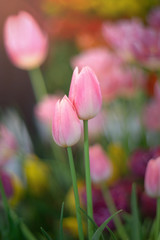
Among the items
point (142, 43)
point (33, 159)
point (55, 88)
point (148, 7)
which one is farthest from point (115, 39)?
point (55, 88)

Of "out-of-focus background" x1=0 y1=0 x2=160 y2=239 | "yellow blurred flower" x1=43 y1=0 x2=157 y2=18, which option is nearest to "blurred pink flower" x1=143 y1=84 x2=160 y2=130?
"out-of-focus background" x1=0 y1=0 x2=160 y2=239

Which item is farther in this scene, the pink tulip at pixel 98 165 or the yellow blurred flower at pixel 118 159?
the yellow blurred flower at pixel 118 159

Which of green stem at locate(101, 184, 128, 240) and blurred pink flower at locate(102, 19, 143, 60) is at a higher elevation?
blurred pink flower at locate(102, 19, 143, 60)

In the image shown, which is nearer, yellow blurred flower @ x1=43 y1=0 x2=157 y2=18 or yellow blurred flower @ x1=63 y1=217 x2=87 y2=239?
yellow blurred flower @ x1=63 y1=217 x2=87 y2=239

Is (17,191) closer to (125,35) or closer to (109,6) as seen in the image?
(125,35)

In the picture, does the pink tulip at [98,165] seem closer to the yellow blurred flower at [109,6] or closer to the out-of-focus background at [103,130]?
the out-of-focus background at [103,130]

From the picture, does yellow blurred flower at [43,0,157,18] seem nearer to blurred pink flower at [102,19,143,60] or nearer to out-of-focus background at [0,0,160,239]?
out-of-focus background at [0,0,160,239]

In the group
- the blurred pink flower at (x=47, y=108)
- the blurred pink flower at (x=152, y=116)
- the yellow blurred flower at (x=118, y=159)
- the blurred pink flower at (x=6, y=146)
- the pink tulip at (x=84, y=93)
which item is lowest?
the yellow blurred flower at (x=118, y=159)

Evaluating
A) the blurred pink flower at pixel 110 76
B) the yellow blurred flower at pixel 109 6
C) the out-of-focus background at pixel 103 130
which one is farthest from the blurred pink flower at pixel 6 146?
the yellow blurred flower at pixel 109 6
